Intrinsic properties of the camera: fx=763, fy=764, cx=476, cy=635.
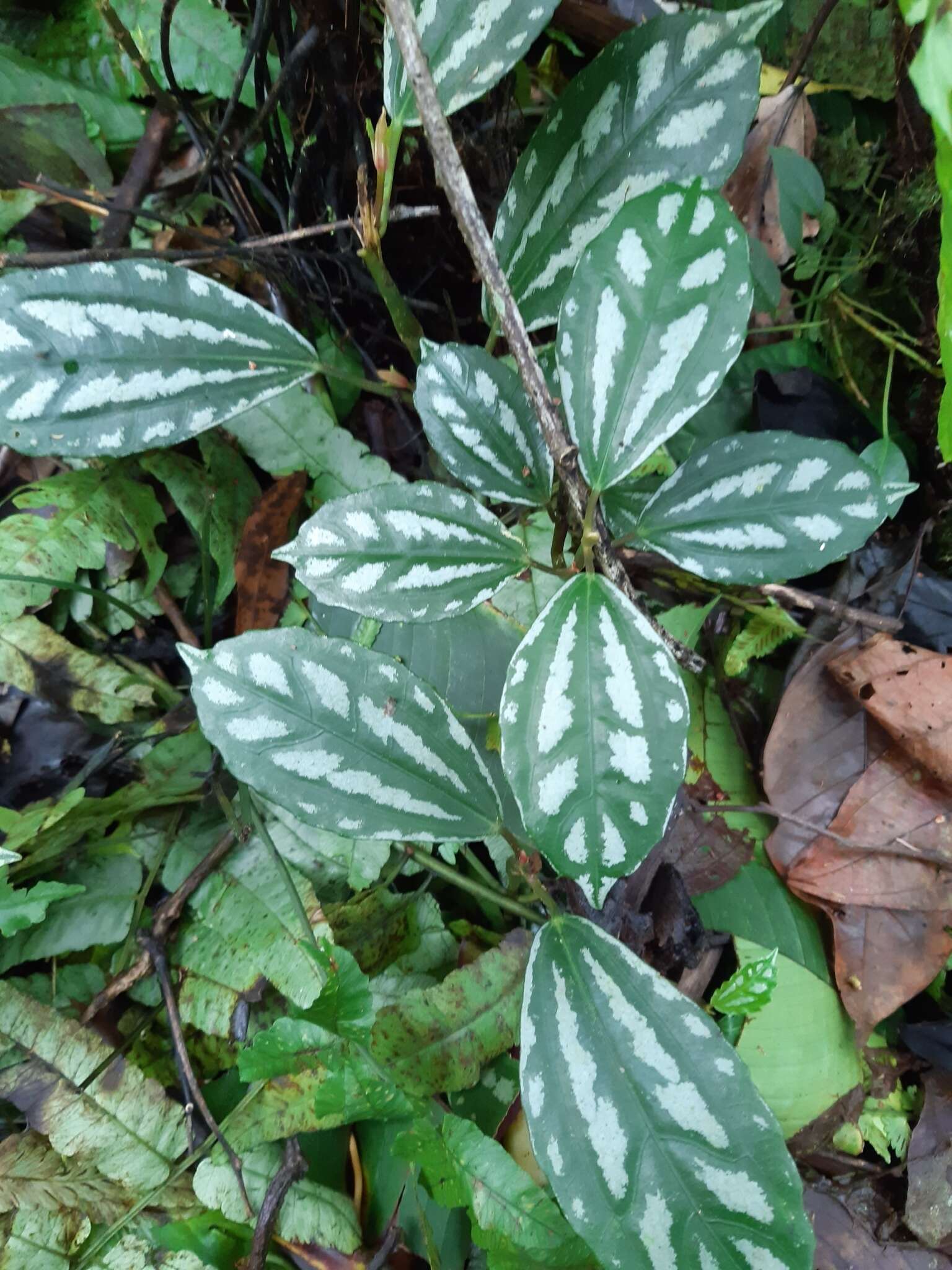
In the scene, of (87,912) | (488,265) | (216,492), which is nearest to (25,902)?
(87,912)

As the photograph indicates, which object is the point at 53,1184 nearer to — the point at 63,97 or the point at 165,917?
the point at 165,917

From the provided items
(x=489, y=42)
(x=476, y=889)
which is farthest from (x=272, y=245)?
(x=476, y=889)

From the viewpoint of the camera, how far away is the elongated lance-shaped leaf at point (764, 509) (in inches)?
25.4

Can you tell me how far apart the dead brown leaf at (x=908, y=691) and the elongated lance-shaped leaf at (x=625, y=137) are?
1.85 feet

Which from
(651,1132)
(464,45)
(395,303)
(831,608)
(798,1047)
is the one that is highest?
(464,45)

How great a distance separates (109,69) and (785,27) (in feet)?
2.90

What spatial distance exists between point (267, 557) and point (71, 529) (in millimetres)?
223

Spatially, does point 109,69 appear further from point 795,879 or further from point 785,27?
point 795,879

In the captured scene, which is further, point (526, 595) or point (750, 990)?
point (526, 595)

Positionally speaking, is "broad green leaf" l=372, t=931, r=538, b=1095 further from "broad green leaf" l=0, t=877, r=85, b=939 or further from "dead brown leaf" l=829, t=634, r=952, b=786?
"dead brown leaf" l=829, t=634, r=952, b=786

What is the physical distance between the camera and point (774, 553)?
26.0 inches

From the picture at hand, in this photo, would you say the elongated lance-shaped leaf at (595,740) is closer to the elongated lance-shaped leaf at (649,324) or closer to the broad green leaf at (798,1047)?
the elongated lance-shaped leaf at (649,324)

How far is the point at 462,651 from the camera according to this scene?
87 cm

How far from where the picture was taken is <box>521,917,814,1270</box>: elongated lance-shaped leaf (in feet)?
1.96
